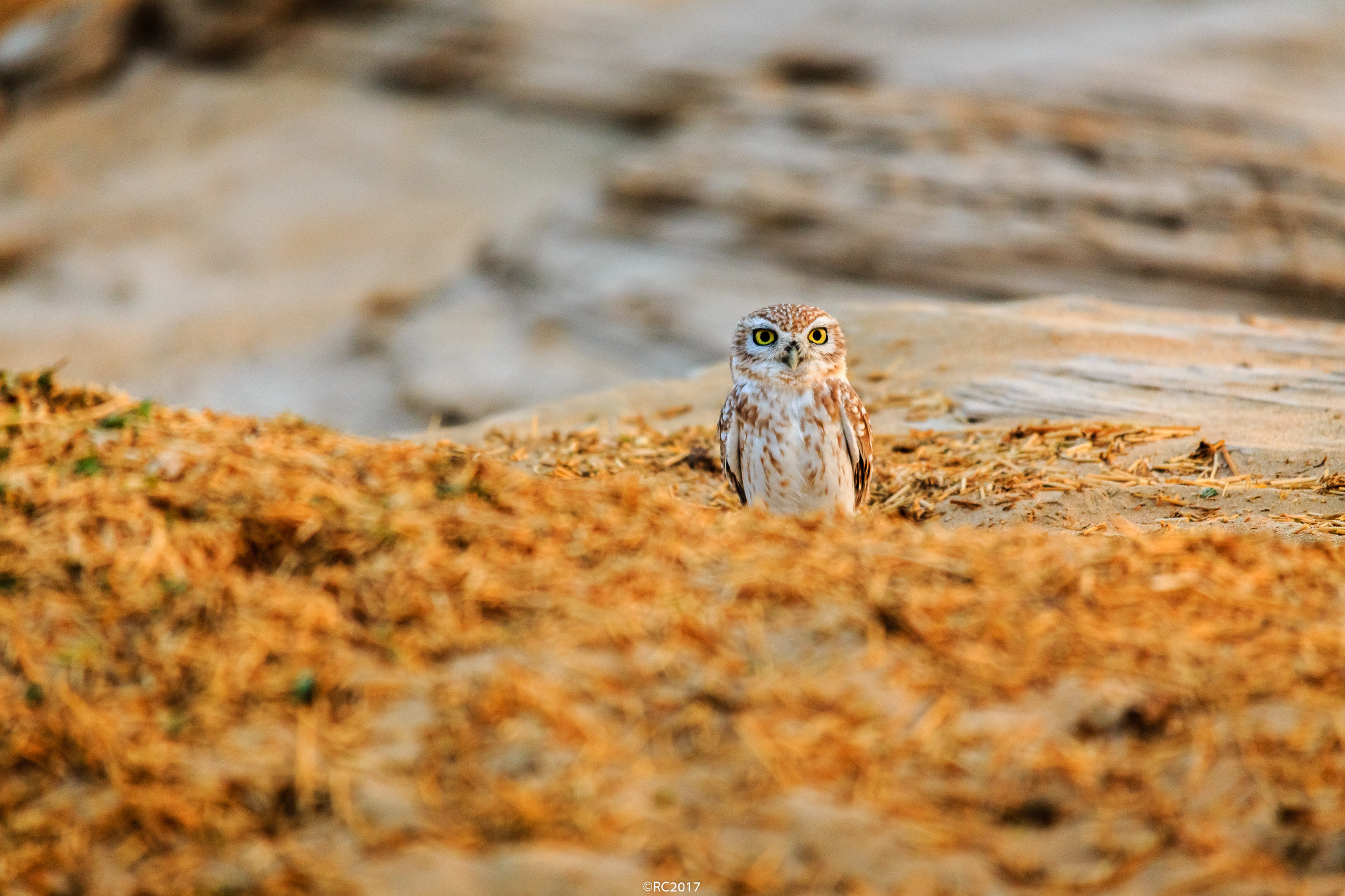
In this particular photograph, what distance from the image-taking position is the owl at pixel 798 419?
498cm

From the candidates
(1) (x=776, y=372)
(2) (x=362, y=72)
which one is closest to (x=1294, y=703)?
(1) (x=776, y=372)

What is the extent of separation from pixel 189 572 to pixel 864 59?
1139 cm

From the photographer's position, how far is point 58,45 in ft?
53.3

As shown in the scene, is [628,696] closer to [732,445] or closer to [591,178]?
[732,445]

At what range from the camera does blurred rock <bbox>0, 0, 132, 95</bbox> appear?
1623cm

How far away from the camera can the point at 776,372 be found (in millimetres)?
5055

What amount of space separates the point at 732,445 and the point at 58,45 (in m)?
15.2

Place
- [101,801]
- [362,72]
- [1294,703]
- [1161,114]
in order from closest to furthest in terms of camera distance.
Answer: [101,801]
[1294,703]
[1161,114]
[362,72]

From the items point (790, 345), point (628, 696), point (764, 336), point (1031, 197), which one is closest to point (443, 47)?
point (1031, 197)

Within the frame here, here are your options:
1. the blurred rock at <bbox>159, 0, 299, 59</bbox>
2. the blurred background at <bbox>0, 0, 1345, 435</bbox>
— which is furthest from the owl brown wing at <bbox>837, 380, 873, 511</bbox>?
the blurred rock at <bbox>159, 0, 299, 59</bbox>

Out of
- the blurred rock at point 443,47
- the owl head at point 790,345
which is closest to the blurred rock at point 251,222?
the blurred rock at point 443,47

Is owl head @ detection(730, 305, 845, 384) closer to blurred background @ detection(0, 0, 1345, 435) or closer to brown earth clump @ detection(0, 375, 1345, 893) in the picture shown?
brown earth clump @ detection(0, 375, 1345, 893)

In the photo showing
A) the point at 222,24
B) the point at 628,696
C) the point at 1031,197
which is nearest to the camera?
the point at 628,696

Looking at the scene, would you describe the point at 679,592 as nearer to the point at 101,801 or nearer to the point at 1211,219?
the point at 101,801
